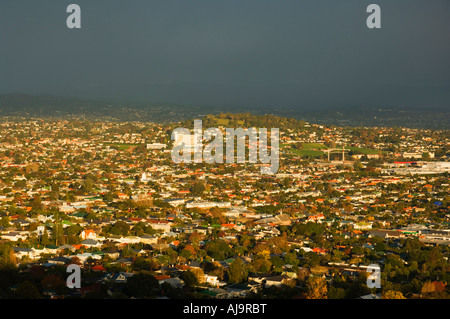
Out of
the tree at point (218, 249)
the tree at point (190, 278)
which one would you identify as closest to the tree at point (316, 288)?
the tree at point (190, 278)

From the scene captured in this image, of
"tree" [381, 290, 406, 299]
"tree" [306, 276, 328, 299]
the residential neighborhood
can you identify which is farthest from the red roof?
"tree" [381, 290, 406, 299]

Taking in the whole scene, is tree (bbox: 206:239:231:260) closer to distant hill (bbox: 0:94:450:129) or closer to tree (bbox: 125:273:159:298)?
tree (bbox: 125:273:159:298)

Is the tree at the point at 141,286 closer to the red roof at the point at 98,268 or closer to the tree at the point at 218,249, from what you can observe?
the red roof at the point at 98,268

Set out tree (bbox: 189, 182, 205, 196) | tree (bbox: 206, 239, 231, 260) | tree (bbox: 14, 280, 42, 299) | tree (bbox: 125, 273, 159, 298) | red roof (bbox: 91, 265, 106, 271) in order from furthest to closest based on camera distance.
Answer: tree (bbox: 189, 182, 205, 196) → tree (bbox: 206, 239, 231, 260) → red roof (bbox: 91, 265, 106, 271) → tree (bbox: 125, 273, 159, 298) → tree (bbox: 14, 280, 42, 299)

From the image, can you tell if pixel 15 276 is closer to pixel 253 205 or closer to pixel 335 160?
pixel 253 205

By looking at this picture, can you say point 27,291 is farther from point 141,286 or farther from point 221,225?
point 221,225
